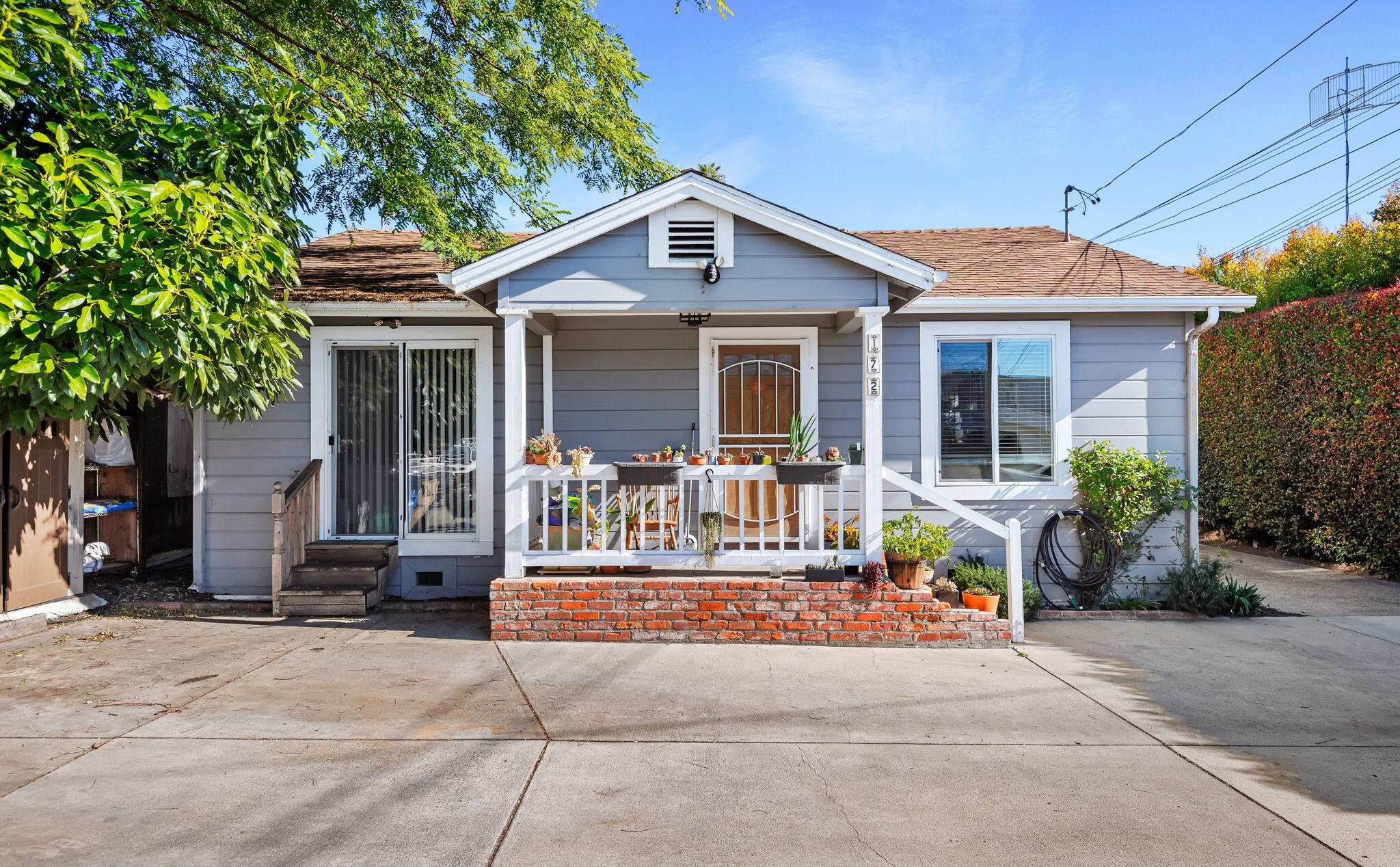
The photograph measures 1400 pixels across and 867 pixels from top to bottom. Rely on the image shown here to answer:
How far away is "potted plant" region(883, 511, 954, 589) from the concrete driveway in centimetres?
59

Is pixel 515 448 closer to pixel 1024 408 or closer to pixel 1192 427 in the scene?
pixel 1024 408

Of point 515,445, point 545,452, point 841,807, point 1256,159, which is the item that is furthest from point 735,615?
point 1256,159

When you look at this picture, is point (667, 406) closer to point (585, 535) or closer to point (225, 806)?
point (585, 535)

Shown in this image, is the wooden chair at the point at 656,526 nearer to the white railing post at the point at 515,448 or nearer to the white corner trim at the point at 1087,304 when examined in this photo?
the white railing post at the point at 515,448

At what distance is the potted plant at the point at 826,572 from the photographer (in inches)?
232

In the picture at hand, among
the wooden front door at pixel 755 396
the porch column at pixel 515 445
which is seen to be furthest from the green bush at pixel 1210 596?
the porch column at pixel 515 445

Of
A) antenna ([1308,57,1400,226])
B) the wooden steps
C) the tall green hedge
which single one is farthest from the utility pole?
the wooden steps

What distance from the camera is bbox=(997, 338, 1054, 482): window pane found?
24.1ft

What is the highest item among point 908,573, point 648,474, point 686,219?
point 686,219

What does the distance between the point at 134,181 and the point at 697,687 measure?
4.64m

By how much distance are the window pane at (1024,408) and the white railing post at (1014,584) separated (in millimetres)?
1271

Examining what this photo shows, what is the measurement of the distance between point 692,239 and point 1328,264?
47.8 ft

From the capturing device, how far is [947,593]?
634 cm

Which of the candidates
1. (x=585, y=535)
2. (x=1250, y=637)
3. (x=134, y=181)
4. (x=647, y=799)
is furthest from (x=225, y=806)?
(x=1250, y=637)
